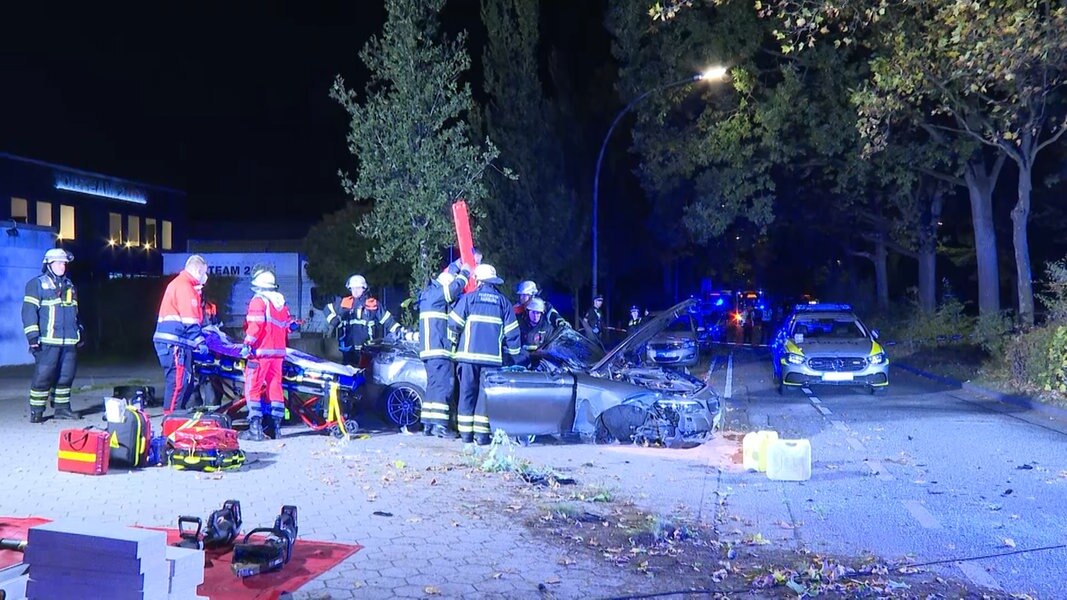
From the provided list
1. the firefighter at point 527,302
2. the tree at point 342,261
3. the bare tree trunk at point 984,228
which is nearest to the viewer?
the firefighter at point 527,302

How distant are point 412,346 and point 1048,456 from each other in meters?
7.62

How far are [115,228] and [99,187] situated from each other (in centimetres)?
251

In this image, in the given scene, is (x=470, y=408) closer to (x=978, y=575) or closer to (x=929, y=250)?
(x=978, y=575)

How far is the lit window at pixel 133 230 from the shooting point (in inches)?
1912

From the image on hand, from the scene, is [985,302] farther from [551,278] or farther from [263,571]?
[263,571]

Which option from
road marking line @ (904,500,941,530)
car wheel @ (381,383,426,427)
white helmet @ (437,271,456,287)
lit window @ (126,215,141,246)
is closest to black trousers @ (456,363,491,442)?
white helmet @ (437,271,456,287)

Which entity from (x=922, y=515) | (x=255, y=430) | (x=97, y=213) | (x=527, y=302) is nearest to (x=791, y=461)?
(x=922, y=515)

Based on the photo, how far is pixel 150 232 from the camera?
167 feet

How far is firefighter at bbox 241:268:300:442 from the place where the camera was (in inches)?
436

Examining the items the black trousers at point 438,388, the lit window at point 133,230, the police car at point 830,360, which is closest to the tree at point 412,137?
the black trousers at point 438,388

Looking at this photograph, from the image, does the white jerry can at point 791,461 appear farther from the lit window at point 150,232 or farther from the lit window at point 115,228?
the lit window at point 150,232

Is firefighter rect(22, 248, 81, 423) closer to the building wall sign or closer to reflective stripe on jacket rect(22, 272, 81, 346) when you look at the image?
reflective stripe on jacket rect(22, 272, 81, 346)

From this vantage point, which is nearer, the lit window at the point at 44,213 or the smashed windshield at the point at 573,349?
the smashed windshield at the point at 573,349

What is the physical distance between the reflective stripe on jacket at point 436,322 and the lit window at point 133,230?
4103 cm
